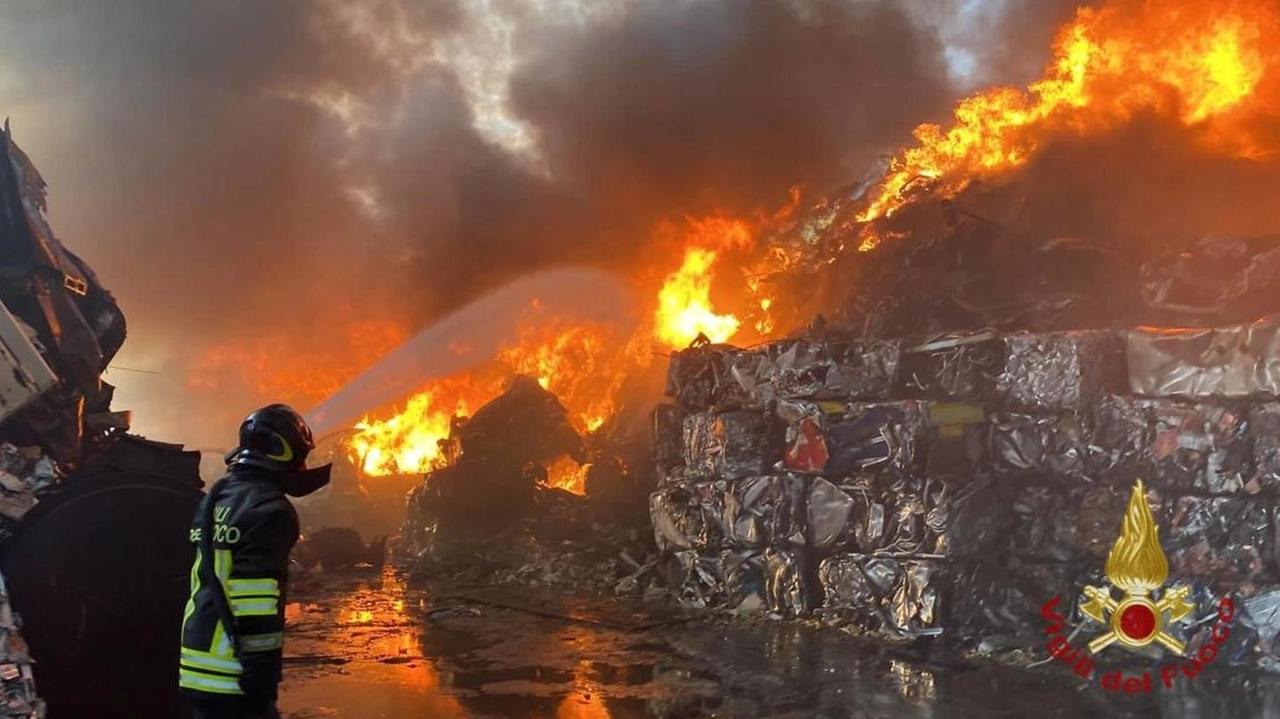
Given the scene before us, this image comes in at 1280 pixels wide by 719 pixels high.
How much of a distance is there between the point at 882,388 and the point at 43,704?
20.9 ft

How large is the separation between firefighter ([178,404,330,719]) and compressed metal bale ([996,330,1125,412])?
5923 mm

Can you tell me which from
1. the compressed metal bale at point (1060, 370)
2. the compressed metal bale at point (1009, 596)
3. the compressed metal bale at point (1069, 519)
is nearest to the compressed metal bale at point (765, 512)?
the compressed metal bale at point (1009, 596)

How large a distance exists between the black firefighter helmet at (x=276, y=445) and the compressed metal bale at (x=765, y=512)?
5446 mm

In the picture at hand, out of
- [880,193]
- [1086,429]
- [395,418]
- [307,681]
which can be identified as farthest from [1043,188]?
[395,418]

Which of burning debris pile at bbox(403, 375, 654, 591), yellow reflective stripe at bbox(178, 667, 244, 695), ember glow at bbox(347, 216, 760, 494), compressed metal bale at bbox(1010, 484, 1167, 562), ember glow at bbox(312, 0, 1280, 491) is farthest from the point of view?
ember glow at bbox(347, 216, 760, 494)

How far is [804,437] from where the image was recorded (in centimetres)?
772

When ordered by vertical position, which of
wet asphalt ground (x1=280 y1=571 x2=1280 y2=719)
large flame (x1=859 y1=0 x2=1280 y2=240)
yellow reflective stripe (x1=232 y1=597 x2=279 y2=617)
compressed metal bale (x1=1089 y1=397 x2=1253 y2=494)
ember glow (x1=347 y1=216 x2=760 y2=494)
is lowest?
wet asphalt ground (x1=280 y1=571 x2=1280 y2=719)

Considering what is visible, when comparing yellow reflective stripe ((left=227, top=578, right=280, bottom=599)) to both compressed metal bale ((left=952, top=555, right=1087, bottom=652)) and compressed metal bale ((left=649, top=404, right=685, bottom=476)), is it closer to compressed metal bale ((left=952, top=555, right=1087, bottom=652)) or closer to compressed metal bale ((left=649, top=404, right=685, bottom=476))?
compressed metal bale ((left=952, top=555, right=1087, bottom=652))

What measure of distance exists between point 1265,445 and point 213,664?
20.8 ft

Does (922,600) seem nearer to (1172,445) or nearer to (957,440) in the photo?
(957,440)

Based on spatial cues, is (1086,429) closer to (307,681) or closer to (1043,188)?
(1043,188)

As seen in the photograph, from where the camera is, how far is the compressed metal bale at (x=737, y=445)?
816 cm

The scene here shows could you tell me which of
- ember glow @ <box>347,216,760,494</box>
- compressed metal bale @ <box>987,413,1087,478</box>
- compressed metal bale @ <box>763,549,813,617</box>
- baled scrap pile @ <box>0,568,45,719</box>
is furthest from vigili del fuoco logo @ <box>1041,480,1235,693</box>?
ember glow @ <box>347,216,760,494</box>

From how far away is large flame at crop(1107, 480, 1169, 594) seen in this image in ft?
19.9
